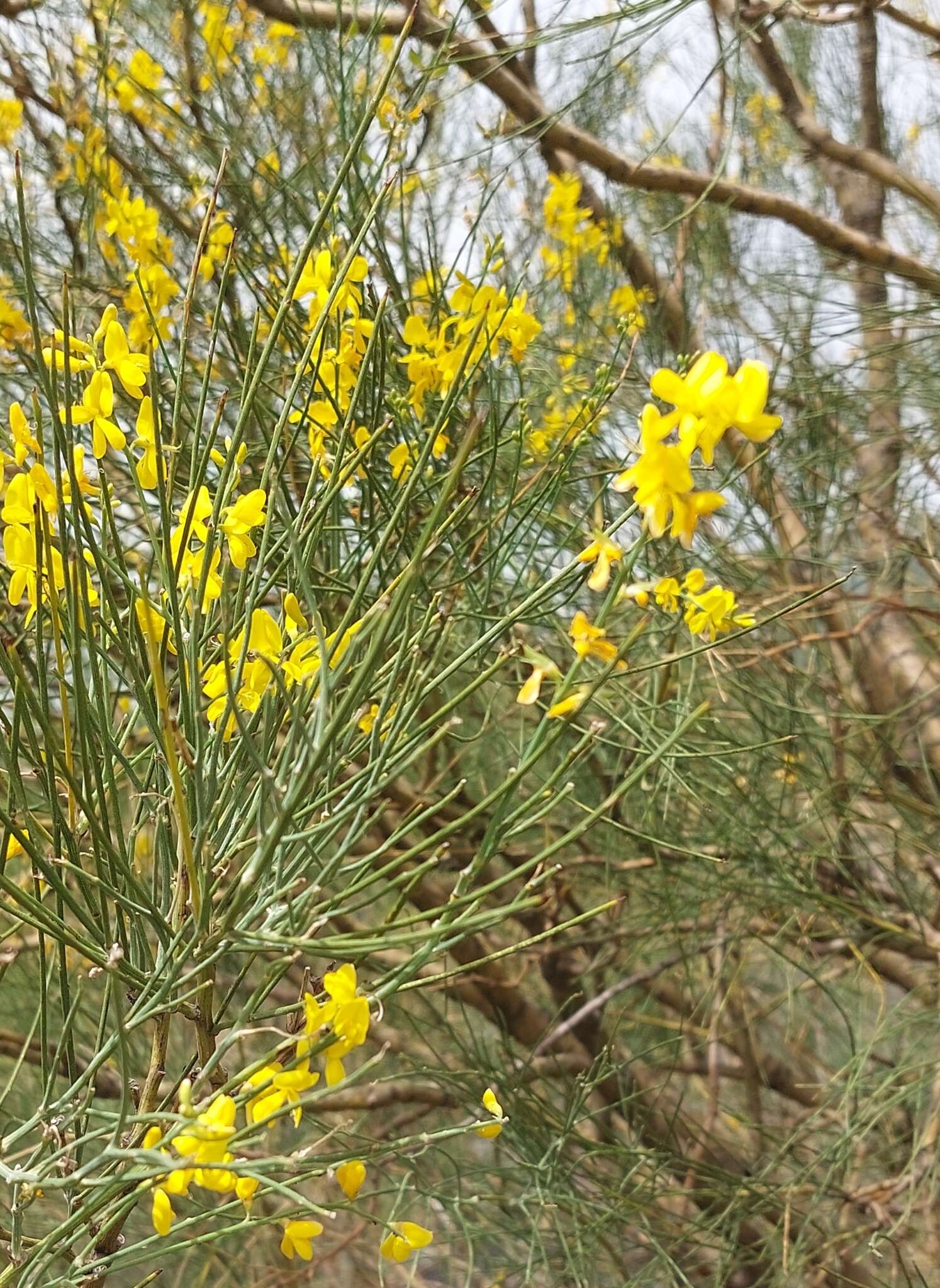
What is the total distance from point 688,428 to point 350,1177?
0.26 meters

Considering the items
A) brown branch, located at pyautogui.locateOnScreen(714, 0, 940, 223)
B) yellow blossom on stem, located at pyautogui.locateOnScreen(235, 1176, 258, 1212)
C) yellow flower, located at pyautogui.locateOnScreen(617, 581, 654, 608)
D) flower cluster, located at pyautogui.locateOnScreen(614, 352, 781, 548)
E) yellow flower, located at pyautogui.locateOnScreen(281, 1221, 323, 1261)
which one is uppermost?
brown branch, located at pyautogui.locateOnScreen(714, 0, 940, 223)

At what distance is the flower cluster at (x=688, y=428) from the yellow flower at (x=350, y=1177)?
0.23 m

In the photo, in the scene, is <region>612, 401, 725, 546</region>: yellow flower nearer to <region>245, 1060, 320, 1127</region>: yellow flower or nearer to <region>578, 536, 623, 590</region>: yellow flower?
<region>578, 536, 623, 590</region>: yellow flower

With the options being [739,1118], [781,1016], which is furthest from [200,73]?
[781,1016]

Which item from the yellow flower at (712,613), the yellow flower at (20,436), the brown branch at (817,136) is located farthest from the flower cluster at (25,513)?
the brown branch at (817,136)

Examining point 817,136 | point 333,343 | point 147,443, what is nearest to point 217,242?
point 333,343

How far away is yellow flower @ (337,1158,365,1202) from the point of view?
1.01 feet

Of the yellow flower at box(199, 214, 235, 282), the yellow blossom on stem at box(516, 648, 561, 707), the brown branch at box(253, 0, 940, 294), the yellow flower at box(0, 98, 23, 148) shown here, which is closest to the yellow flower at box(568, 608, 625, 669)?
the yellow blossom on stem at box(516, 648, 561, 707)

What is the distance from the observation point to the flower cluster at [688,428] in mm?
262

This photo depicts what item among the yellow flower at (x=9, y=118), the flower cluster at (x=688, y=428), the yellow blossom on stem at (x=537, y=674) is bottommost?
the yellow blossom on stem at (x=537, y=674)

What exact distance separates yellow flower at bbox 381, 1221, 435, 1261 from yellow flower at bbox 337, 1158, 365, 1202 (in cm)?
4

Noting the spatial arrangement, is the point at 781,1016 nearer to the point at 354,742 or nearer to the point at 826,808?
the point at 826,808

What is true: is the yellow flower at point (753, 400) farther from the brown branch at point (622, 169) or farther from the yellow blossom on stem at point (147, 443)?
the brown branch at point (622, 169)

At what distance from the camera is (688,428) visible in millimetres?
267
